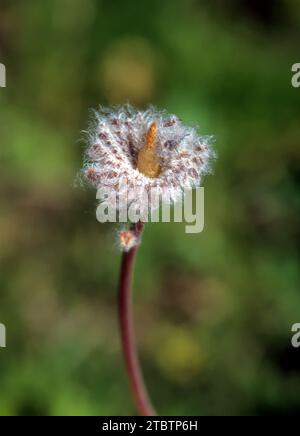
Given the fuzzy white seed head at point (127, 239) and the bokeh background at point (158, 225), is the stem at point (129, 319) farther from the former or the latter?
the bokeh background at point (158, 225)

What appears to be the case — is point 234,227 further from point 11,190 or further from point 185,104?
point 11,190

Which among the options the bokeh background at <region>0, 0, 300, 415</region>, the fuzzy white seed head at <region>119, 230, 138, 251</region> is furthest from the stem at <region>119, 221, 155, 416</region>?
the bokeh background at <region>0, 0, 300, 415</region>

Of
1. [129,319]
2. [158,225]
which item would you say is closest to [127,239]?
[129,319]

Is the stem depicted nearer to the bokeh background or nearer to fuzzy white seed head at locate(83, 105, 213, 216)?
fuzzy white seed head at locate(83, 105, 213, 216)

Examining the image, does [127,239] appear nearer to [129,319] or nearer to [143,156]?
[143,156]
